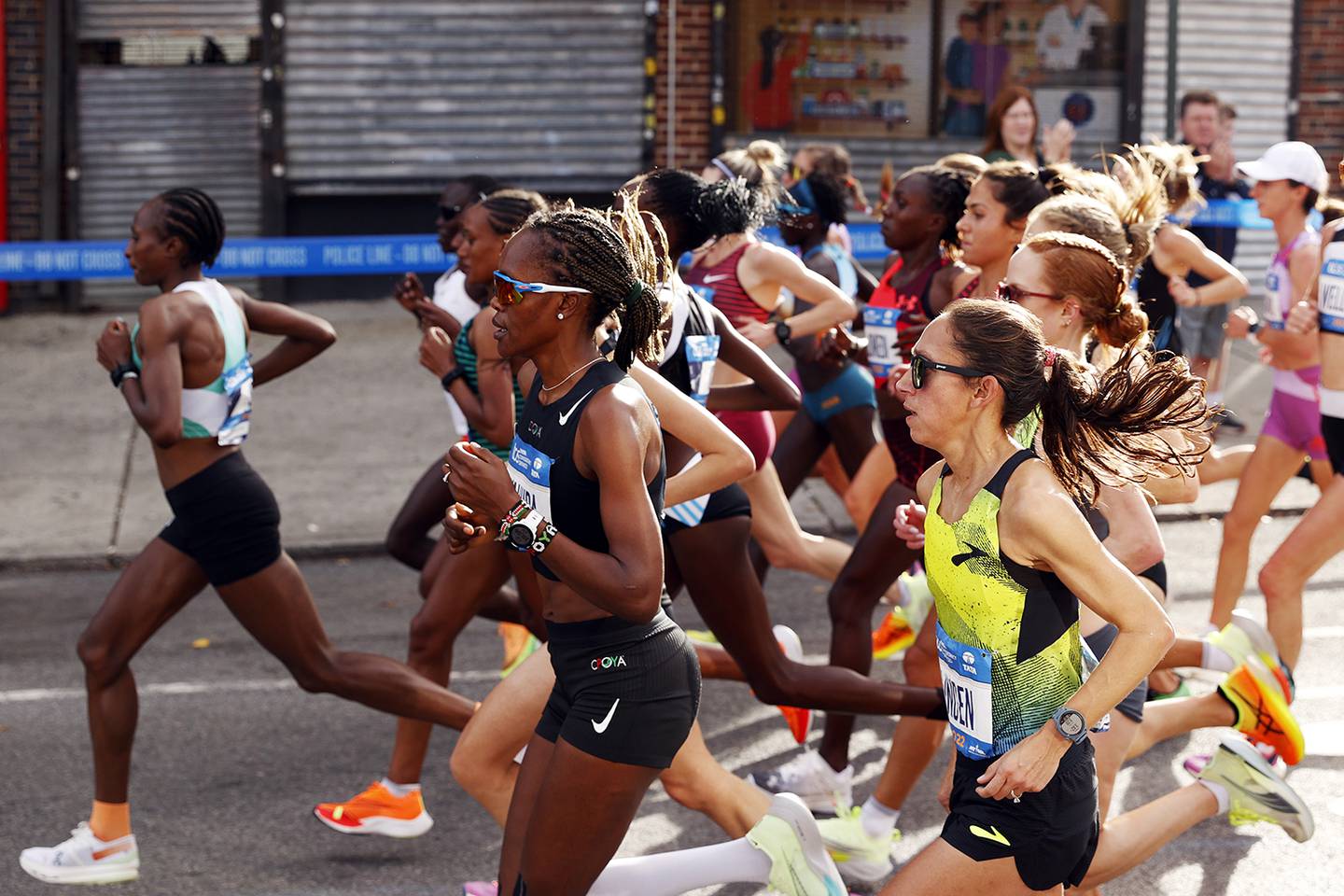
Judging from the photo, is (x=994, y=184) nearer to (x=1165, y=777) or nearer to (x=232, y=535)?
(x=1165, y=777)

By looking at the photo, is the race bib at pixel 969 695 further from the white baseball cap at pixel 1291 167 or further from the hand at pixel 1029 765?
the white baseball cap at pixel 1291 167

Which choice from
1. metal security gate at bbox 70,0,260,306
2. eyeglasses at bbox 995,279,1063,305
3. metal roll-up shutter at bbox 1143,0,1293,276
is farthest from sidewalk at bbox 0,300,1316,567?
eyeglasses at bbox 995,279,1063,305

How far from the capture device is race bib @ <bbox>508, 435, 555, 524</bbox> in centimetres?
376

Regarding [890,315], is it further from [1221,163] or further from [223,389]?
[1221,163]

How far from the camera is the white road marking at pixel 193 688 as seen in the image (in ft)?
23.2

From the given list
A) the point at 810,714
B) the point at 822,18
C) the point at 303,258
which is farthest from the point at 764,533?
the point at 822,18

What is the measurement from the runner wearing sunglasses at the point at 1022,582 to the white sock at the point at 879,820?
1630 mm

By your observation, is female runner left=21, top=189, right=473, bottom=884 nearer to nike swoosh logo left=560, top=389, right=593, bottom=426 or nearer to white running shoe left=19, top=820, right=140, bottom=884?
white running shoe left=19, top=820, right=140, bottom=884

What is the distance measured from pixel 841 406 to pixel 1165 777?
222 cm

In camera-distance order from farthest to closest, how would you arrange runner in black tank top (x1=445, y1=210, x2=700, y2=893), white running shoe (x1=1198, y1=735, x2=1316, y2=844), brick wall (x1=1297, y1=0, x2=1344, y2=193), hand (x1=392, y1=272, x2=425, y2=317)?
brick wall (x1=1297, y1=0, x2=1344, y2=193) < hand (x1=392, y1=272, x2=425, y2=317) < white running shoe (x1=1198, y1=735, x2=1316, y2=844) < runner in black tank top (x1=445, y1=210, x2=700, y2=893)

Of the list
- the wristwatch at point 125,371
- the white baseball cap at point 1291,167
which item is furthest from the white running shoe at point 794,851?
the white baseball cap at point 1291,167

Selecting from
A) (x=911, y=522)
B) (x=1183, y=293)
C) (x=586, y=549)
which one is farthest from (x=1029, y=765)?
(x=1183, y=293)

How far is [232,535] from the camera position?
5422 millimetres

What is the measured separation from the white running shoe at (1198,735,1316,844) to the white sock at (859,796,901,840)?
93 cm
